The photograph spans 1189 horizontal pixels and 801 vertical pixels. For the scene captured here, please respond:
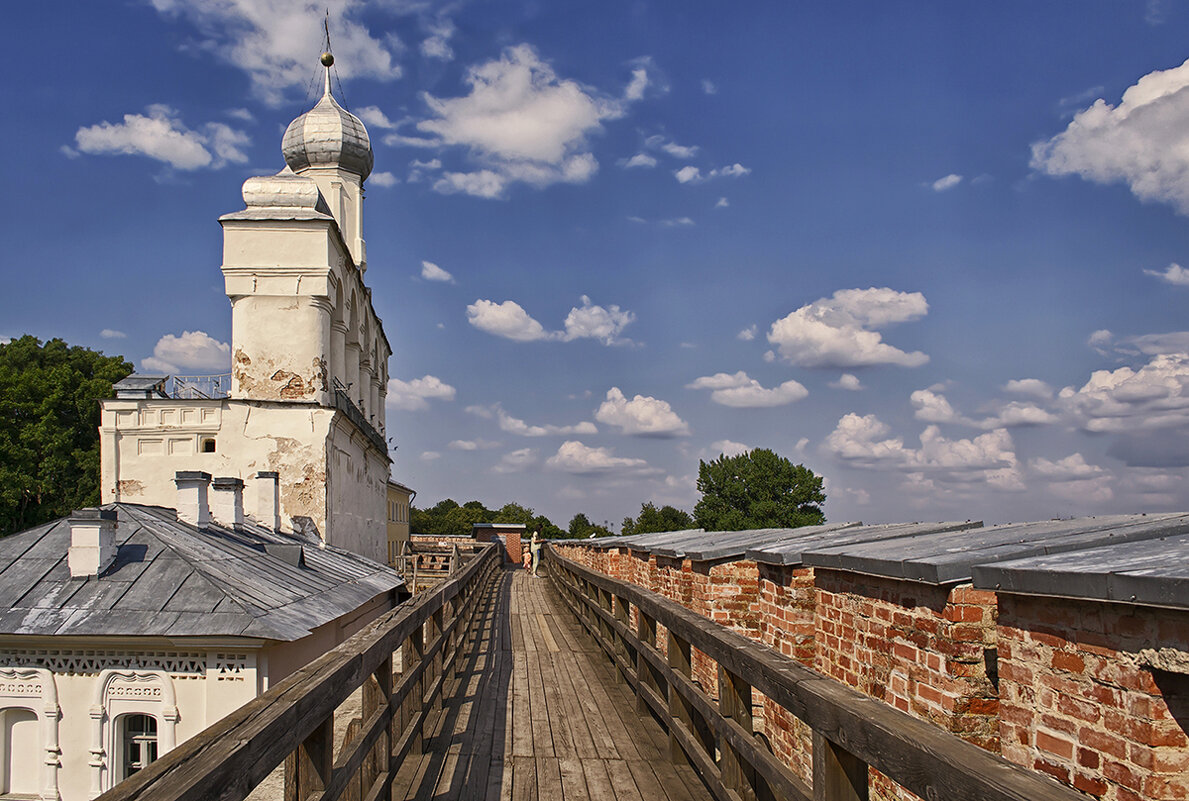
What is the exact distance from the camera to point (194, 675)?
10.5m

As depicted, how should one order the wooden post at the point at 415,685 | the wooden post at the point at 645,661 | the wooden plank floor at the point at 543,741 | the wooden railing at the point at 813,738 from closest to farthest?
the wooden railing at the point at 813,738 → the wooden plank floor at the point at 543,741 → the wooden post at the point at 415,685 → the wooden post at the point at 645,661

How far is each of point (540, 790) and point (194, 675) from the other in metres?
7.45

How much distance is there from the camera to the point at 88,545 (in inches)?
456

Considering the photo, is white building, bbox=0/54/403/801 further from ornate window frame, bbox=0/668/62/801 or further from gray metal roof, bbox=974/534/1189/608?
gray metal roof, bbox=974/534/1189/608

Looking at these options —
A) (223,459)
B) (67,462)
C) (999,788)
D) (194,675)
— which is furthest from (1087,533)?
Result: (67,462)

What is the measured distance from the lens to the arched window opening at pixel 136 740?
10.4 meters

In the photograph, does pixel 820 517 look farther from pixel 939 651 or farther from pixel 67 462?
pixel 939 651

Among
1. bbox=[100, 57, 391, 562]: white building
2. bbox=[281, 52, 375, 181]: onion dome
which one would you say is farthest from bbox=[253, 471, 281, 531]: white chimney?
bbox=[281, 52, 375, 181]: onion dome

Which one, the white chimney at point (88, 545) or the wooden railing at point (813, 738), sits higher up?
the white chimney at point (88, 545)

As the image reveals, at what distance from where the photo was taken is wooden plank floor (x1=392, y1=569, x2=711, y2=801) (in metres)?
4.56

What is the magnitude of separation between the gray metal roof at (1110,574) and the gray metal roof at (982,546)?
0.15 meters

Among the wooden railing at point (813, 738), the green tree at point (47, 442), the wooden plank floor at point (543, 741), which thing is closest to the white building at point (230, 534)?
the wooden plank floor at point (543, 741)

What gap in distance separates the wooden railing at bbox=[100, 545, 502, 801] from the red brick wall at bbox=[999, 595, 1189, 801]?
206 cm

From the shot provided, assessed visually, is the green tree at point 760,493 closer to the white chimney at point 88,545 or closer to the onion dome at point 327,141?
the onion dome at point 327,141
